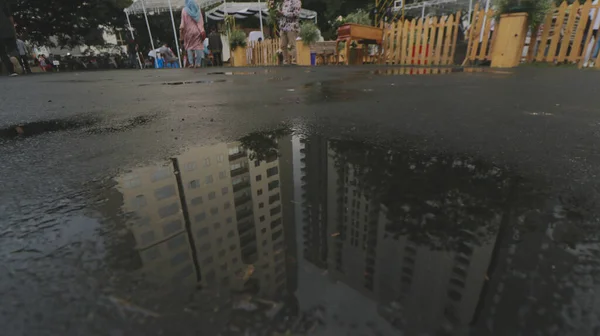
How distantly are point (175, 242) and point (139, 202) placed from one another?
0.34 m

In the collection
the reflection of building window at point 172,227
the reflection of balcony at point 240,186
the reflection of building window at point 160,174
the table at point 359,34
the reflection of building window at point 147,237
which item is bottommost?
the reflection of balcony at point 240,186

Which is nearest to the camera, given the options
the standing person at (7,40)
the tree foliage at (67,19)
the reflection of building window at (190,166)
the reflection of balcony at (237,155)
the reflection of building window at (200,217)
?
the reflection of building window at (200,217)

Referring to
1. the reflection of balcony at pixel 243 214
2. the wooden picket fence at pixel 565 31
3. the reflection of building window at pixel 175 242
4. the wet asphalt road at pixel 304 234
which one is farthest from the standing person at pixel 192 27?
the reflection of building window at pixel 175 242

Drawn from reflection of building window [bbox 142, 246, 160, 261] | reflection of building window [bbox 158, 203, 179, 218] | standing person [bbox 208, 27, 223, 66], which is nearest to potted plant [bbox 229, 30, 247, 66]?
standing person [bbox 208, 27, 223, 66]

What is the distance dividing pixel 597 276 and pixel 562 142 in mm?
1408

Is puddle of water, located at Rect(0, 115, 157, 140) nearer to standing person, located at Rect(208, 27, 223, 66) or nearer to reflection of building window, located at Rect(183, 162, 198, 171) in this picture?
reflection of building window, located at Rect(183, 162, 198, 171)

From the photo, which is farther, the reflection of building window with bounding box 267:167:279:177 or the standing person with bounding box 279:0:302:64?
the standing person with bounding box 279:0:302:64

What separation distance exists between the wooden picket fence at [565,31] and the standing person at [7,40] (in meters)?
16.2

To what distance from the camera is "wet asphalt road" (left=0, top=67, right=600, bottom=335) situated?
25.1 inches

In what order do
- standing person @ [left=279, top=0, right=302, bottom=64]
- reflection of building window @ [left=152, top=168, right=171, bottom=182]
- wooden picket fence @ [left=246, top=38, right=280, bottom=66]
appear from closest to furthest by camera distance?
reflection of building window @ [left=152, top=168, right=171, bottom=182] → standing person @ [left=279, top=0, right=302, bottom=64] → wooden picket fence @ [left=246, top=38, right=280, bottom=66]

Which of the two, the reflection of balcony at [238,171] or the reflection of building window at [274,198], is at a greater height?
the reflection of balcony at [238,171]

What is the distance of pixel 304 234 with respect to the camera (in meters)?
0.93

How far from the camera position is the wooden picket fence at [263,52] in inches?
590

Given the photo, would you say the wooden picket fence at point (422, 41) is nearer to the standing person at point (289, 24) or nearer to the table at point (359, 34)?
the table at point (359, 34)
